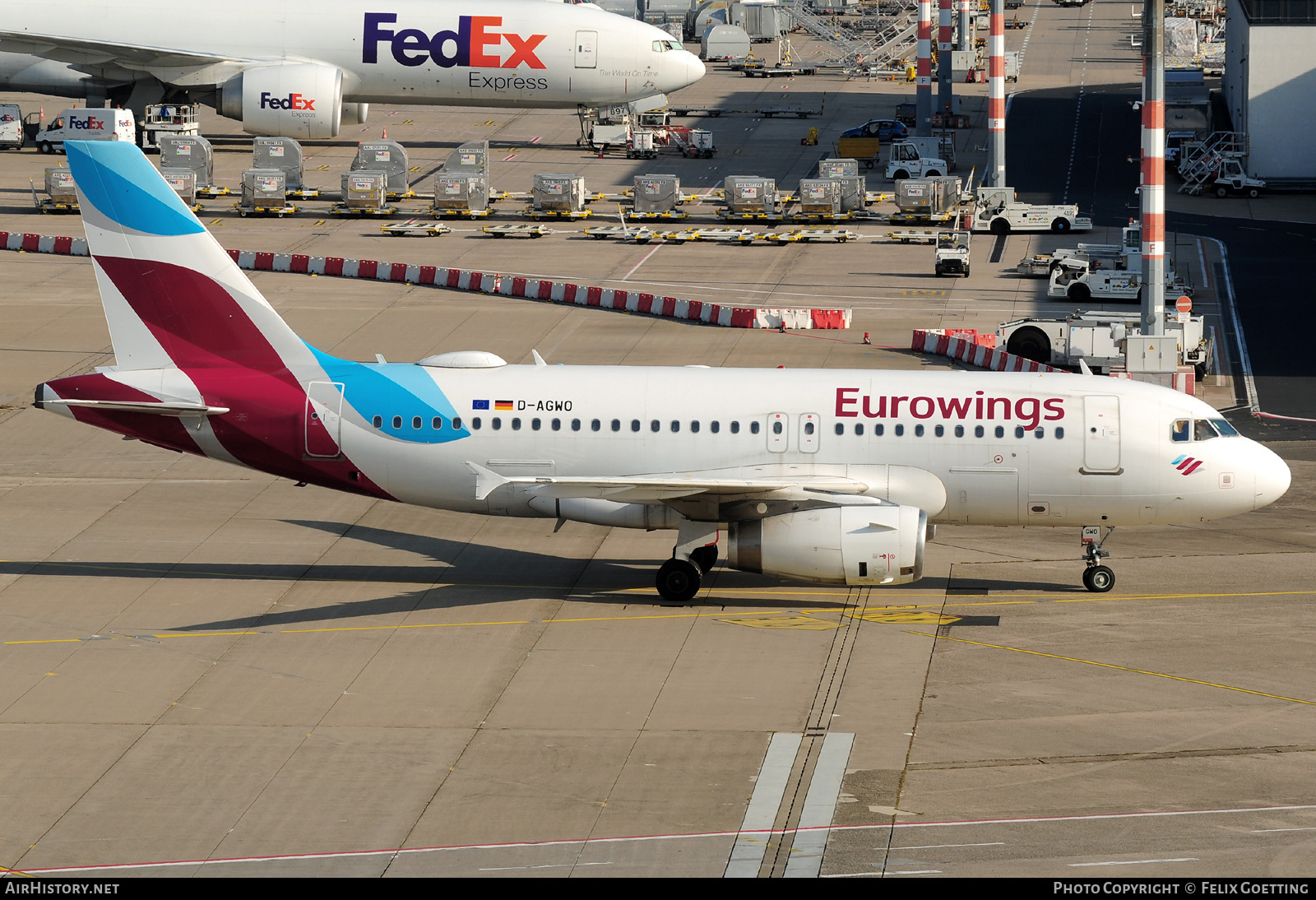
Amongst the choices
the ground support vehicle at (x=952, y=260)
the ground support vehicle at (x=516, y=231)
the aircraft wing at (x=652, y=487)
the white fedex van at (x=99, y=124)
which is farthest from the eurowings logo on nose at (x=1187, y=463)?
the white fedex van at (x=99, y=124)

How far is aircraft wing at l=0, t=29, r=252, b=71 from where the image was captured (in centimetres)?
8538

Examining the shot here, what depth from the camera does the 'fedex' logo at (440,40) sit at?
288 ft

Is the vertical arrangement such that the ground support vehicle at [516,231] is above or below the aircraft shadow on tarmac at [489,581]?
above

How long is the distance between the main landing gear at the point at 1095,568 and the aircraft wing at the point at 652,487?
5199 millimetres

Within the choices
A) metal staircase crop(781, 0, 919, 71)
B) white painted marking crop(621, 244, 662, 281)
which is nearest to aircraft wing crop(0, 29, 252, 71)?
white painted marking crop(621, 244, 662, 281)

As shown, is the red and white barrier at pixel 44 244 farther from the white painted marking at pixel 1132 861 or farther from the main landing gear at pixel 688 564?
the white painted marking at pixel 1132 861

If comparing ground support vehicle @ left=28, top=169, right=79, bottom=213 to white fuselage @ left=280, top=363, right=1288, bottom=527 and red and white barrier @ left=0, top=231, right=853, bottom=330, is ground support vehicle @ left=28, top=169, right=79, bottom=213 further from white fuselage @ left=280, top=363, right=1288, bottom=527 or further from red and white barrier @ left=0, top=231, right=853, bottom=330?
white fuselage @ left=280, top=363, right=1288, bottom=527

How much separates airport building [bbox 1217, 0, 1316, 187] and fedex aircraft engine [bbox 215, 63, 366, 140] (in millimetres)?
49555

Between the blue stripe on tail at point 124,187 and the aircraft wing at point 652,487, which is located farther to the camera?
the blue stripe on tail at point 124,187

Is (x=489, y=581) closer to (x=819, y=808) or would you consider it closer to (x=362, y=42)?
(x=819, y=808)

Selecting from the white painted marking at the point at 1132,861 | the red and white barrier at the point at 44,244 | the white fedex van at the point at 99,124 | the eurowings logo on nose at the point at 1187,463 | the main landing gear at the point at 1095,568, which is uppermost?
the white fedex van at the point at 99,124

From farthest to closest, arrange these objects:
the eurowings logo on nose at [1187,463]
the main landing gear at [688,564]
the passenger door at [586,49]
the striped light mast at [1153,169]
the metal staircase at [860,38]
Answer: the metal staircase at [860,38], the passenger door at [586,49], the striped light mast at [1153,169], the main landing gear at [688,564], the eurowings logo on nose at [1187,463]

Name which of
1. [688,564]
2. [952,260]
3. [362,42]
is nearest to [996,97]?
[952,260]

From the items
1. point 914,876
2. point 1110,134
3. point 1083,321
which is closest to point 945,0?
point 1110,134
